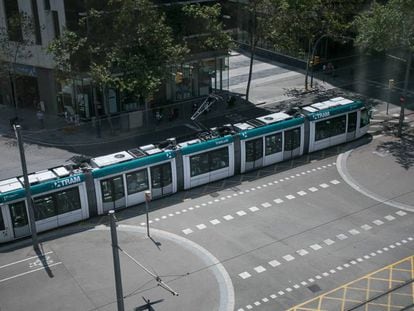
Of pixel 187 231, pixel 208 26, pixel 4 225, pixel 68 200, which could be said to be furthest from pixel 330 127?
pixel 4 225

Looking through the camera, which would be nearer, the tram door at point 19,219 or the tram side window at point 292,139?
the tram door at point 19,219

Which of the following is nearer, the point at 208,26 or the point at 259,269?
the point at 259,269

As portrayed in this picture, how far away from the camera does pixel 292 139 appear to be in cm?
→ 3794

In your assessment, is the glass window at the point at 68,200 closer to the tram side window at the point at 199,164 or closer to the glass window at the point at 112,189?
the glass window at the point at 112,189

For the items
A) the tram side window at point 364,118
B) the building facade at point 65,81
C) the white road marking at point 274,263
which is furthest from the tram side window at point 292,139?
the white road marking at point 274,263

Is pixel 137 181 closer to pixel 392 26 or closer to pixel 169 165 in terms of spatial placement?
pixel 169 165

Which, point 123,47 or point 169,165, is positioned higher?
point 123,47

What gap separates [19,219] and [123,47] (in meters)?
17.2

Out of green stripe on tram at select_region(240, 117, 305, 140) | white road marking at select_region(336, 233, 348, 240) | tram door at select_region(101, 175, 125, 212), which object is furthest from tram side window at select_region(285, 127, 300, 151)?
tram door at select_region(101, 175, 125, 212)

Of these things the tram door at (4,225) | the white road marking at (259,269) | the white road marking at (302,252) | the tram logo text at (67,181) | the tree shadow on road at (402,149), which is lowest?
the white road marking at (259,269)

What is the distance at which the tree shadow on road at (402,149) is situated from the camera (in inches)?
1503

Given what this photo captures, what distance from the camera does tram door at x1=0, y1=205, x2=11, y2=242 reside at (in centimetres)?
2844

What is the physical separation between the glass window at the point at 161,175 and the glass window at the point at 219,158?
119 inches

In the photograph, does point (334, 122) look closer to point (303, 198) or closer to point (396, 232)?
point (303, 198)
